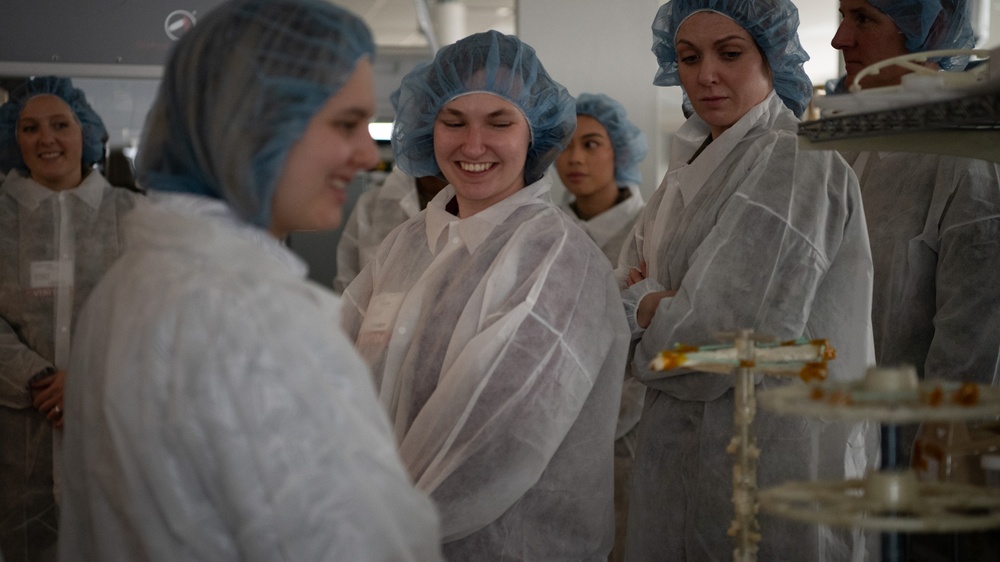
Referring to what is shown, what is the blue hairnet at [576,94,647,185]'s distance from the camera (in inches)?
151

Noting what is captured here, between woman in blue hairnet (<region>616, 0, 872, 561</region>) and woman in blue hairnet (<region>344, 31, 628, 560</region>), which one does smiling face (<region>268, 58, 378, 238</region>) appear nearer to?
woman in blue hairnet (<region>344, 31, 628, 560</region>)

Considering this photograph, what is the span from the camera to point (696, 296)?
202 cm

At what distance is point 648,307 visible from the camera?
2.11 meters

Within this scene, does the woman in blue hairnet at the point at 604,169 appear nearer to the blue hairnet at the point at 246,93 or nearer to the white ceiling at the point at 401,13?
the white ceiling at the point at 401,13

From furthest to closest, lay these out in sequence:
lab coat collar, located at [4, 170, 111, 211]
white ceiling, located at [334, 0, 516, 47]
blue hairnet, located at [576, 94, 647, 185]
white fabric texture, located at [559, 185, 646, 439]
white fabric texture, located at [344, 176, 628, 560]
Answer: white ceiling, located at [334, 0, 516, 47], blue hairnet, located at [576, 94, 647, 185], white fabric texture, located at [559, 185, 646, 439], lab coat collar, located at [4, 170, 111, 211], white fabric texture, located at [344, 176, 628, 560]

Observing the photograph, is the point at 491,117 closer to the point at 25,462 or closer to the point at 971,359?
the point at 971,359

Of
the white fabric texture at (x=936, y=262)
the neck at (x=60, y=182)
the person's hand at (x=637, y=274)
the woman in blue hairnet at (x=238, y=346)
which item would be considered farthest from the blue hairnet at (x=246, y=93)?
the neck at (x=60, y=182)

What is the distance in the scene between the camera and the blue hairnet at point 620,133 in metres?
3.84

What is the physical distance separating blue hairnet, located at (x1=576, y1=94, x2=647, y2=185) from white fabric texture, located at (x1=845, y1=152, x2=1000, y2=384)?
1388 mm

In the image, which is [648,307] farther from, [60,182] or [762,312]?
[60,182]

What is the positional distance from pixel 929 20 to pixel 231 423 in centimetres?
208

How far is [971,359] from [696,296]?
0.67 meters

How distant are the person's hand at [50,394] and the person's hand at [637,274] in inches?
58.4

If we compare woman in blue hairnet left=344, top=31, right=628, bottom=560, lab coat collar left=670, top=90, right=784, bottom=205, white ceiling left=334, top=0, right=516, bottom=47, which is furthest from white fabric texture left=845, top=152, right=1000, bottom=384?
white ceiling left=334, top=0, right=516, bottom=47
